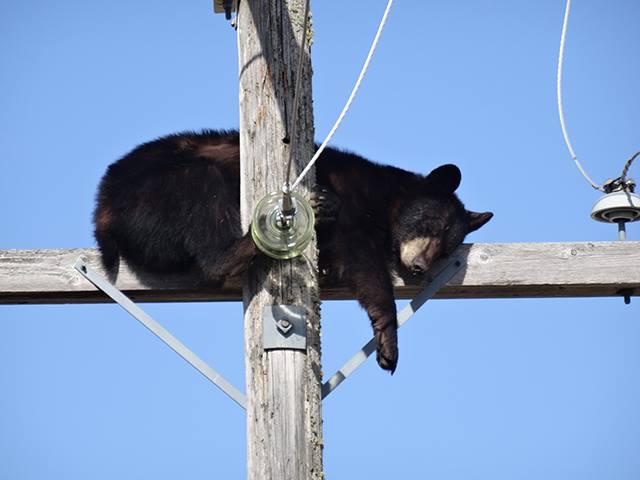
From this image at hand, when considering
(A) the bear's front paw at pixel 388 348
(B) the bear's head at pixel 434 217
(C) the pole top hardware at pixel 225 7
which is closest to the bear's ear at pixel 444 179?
(B) the bear's head at pixel 434 217

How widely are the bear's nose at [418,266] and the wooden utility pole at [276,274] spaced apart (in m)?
1.27

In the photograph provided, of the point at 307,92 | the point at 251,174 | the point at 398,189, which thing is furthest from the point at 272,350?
the point at 398,189

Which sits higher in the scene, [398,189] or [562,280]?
[398,189]

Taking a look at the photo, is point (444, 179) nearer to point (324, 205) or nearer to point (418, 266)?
point (418, 266)

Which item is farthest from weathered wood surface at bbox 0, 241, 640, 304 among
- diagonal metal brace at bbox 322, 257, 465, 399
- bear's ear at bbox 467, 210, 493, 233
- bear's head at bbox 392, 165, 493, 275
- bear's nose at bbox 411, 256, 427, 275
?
bear's ear at bbox 467, 210, 493, 233

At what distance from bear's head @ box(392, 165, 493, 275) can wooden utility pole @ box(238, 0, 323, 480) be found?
76.9 inches

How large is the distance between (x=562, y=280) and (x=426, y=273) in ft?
2.82

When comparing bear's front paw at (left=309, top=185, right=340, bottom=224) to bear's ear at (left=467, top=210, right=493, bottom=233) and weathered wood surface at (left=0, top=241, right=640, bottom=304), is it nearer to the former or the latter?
weathered wood surface at (left=0, top=241, right=640, bottom=304)

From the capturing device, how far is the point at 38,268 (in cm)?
564

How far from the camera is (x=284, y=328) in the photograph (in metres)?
4.79

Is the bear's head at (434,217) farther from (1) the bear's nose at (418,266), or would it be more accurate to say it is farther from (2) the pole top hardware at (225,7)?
(2) the pole top hardware at (225,7)

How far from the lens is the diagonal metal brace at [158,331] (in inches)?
193

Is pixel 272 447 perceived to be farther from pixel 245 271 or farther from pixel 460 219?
pixel 460 219

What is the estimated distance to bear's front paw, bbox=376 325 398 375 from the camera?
6109mm
